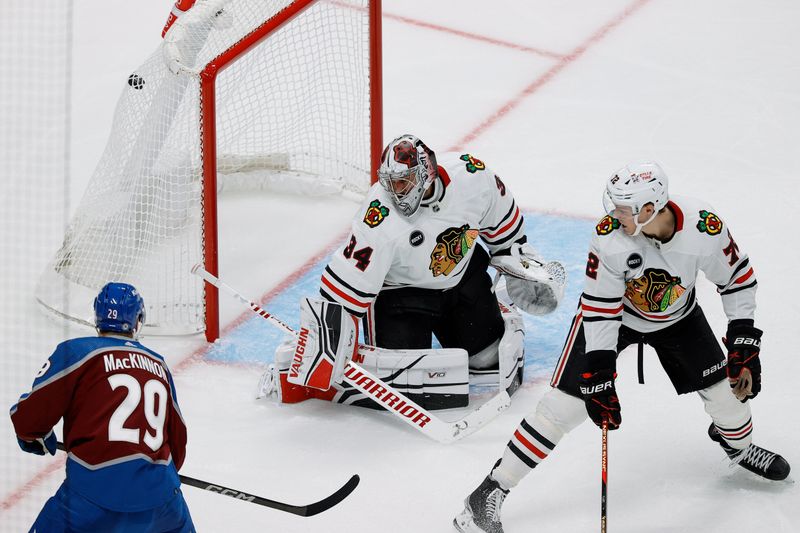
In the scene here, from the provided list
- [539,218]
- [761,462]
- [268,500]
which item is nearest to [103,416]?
[268,500]

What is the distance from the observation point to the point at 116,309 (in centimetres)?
316

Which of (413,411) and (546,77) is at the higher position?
(546,77)

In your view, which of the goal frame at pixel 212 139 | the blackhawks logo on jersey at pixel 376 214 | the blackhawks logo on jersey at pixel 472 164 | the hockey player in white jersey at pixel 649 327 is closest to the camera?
the hockey player in white jersey at pixel 649 327

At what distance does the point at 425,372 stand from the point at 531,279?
0.46m

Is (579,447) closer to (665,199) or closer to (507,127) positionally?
(665,199)

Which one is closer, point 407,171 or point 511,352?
point 407,171

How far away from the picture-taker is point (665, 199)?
3561 millimetres

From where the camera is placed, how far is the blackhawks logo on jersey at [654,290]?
145 inches

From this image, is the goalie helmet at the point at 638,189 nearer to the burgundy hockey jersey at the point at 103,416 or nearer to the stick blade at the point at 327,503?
the stick blade at the point at 327,503

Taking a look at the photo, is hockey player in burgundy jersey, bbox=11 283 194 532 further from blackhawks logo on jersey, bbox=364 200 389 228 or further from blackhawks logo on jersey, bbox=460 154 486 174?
blackhawks logo on jersey, bbox=460 154 486 174

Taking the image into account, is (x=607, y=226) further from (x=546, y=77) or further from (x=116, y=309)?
(x=546, y=77)

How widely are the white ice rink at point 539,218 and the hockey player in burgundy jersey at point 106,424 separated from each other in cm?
84

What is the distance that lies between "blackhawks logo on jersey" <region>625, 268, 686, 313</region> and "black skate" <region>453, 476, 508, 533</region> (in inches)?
24.9

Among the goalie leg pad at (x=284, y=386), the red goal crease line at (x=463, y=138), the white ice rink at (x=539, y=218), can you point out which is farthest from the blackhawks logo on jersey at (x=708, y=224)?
the red goal crease line at (x=463, y=138)
